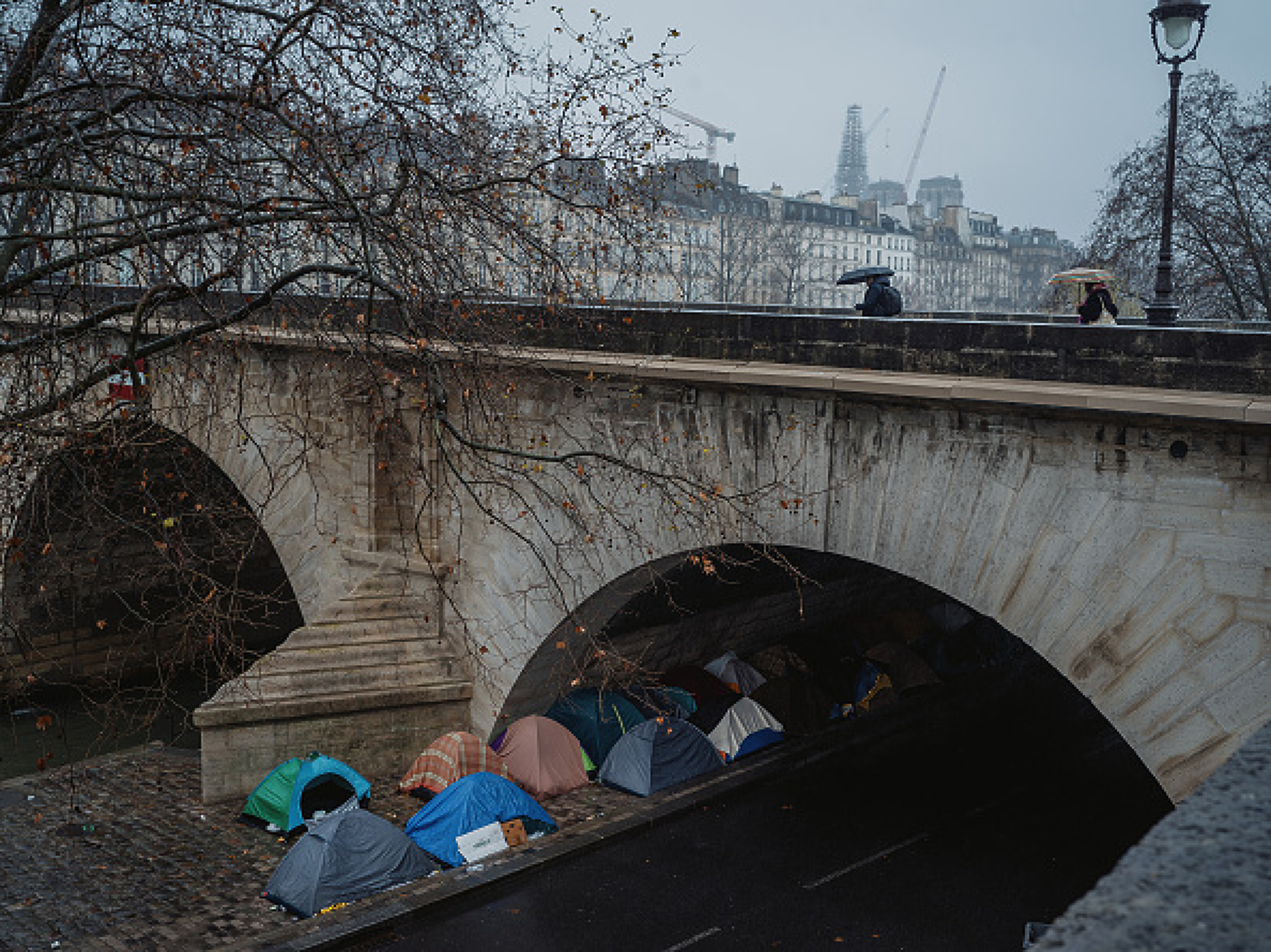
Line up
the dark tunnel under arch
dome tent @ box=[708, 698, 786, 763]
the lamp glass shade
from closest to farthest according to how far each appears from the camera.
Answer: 1. the lamp glass shade
2. the dark tunnel under arch
3. dome tent @ box=[708, 698, 786, 763]

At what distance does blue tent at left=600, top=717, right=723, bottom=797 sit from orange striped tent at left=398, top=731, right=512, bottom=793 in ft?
5.02

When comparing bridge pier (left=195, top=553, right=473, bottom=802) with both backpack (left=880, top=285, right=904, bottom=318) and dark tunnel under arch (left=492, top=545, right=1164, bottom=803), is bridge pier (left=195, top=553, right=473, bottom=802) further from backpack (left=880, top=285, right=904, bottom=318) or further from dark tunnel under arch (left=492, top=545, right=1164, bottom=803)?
backpack (left=880, top=285, right=904, bottom=318)

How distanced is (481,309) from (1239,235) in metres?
18.4

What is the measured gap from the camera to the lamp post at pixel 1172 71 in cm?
945

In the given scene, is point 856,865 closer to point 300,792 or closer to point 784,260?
point 300,792

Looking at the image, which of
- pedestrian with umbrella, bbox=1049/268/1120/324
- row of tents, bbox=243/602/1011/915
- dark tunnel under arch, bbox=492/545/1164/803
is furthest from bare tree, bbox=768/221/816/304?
pedestrian with umbrella, bbox=1049/268/1120/324

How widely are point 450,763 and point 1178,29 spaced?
30.9 feet

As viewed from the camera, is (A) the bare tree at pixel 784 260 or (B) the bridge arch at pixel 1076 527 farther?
(A) the bare tree at pixel 784 260

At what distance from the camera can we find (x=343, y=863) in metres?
11.1

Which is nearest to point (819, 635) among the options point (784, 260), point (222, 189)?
point (222, 189)

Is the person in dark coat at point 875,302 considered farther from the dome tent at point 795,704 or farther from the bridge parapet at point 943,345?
the dome tent at point 795,704

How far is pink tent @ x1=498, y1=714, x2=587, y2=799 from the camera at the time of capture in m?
13.4

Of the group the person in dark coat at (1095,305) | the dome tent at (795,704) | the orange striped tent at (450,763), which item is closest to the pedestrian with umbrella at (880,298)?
the person in dark coat at (1095,305)

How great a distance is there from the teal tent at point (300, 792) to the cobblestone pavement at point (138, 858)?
21cm
